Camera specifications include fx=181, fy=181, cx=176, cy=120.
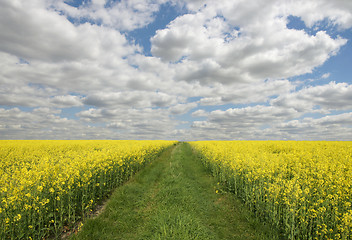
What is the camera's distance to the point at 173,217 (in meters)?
6.43

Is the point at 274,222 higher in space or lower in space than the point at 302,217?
Answer: lower

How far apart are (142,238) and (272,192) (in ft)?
15.2

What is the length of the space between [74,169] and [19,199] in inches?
99.2

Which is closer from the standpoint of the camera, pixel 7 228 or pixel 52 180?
pixel 7 228

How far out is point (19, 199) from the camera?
16.9 ft

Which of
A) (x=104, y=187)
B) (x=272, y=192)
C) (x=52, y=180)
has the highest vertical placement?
(x=52, y=180)

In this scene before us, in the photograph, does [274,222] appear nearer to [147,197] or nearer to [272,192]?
[272,192]

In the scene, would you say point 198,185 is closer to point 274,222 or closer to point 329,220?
point 274,222

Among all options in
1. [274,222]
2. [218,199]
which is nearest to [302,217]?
[274,222]

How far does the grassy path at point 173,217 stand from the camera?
5879mm

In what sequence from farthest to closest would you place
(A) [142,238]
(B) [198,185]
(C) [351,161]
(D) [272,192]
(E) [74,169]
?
(B) [198,185] < (C) [351,161] < (E) [74,169] < (D) [272,192] < (A) [142,238]

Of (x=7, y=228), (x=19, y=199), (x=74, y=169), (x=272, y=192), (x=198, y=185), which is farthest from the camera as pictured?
(x=198, y=185)

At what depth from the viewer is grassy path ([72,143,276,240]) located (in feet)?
19.3

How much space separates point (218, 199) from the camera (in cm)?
930
